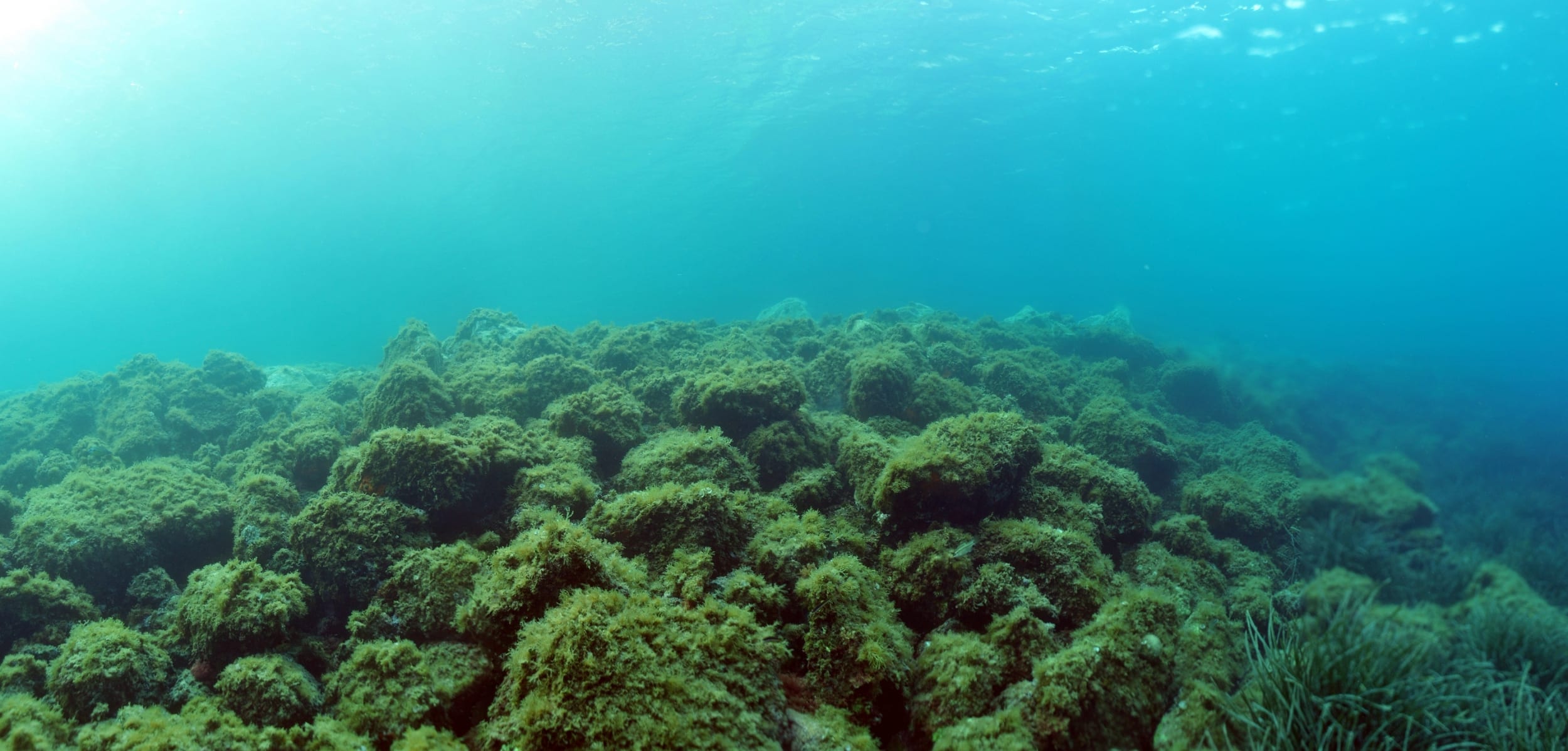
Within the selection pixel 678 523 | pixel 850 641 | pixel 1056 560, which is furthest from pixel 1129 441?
pixel 678 523

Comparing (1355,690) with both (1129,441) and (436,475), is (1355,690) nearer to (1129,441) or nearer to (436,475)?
(436,475)

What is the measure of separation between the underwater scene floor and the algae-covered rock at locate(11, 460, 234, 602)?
4 cm

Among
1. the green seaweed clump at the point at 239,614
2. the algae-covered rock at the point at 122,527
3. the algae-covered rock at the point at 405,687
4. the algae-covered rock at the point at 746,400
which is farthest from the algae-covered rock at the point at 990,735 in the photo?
the algae-covered rock at the point at 122,527

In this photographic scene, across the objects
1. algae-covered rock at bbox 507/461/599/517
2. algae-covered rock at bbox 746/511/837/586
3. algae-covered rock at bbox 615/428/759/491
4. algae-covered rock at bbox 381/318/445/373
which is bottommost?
algae-covered rock at bbox 746/511/837/586

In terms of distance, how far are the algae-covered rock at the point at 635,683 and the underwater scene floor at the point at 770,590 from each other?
18mm

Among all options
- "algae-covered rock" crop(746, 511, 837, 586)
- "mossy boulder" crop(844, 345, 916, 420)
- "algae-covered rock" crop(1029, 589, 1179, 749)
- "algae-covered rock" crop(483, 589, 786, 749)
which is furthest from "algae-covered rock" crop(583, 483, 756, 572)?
"mossy boulder" crop(844, 345, 916, 420)

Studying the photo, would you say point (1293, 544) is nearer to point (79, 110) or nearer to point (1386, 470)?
point (1386, 470)

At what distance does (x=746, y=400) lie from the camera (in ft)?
29.7

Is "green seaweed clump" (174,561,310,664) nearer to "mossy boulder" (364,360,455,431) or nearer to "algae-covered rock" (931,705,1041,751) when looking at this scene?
"algae-covered rock" (931,705,1041,751)

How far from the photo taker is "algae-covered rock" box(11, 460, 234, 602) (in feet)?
21.4

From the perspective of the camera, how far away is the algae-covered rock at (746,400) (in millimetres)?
9039

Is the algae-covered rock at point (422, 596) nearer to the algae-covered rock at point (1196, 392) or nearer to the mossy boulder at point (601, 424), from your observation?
the mossy boulder at point (601, 424)

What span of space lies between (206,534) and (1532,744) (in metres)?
11.8

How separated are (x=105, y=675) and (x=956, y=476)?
Result: 6.86 m
